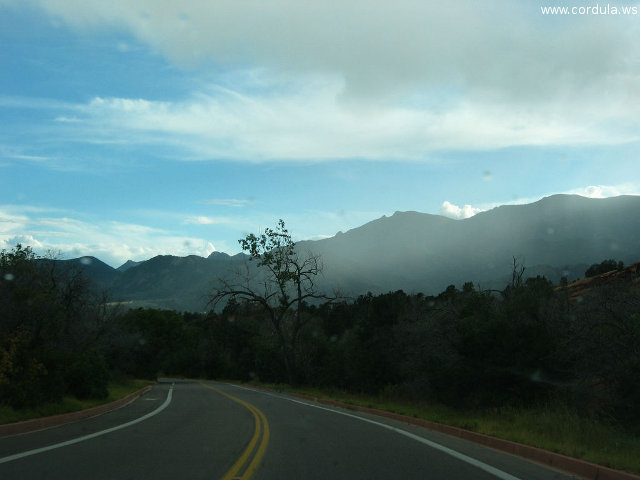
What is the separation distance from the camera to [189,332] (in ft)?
326

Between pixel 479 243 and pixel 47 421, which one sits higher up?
pixel 479 243

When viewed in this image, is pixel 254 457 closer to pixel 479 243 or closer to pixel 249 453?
pixel 249 453

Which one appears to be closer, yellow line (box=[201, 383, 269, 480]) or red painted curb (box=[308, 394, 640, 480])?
red painted curb (box=[308, 394, 640, 480])

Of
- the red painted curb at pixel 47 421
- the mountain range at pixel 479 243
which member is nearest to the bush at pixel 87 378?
the red painted curb at pixel 47 421

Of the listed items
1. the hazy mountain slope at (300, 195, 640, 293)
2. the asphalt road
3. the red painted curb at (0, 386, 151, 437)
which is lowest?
the red painted curb at (0, 386, 151, 437)

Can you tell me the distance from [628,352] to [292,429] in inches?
355

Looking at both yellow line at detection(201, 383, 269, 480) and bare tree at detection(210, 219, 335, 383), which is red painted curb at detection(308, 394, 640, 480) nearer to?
yellow line at detection(201, 383, 269, 480)

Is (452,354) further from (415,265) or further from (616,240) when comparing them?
(415,265)

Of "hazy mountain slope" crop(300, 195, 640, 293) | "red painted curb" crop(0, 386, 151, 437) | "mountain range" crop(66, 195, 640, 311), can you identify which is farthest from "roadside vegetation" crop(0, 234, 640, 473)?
"hazy mountain slope" crop(300, 195, 640, 293)

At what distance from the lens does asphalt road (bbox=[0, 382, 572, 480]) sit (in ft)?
30.2

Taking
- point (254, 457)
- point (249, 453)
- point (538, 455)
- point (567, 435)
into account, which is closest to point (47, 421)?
point (249, 453)

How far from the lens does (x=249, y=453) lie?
11.2 m

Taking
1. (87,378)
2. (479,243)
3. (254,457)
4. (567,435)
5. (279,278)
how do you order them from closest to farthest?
(254,457)
(567,435)
(87,378)
(279,278)
(479,243)

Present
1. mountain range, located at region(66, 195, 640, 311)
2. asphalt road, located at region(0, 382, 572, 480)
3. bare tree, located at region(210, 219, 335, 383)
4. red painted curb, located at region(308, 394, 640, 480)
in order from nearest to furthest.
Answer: red painted curb, located at region(308, 394, 640, 480) < asphalt road, located at region(0, 382, 572, 480) < bare tree, located at region(210, 219, 335, 383) < mountain range, located at region(66, 195, 640, 311)
